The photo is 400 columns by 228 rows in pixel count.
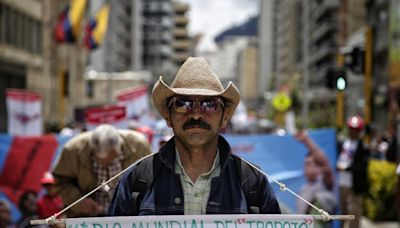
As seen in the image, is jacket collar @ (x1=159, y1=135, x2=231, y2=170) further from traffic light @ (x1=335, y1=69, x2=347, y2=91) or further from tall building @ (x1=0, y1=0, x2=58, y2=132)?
tall building @ (x1=0, y1=0, x2=58, y2=132)

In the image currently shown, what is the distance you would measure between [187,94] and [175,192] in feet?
1.48

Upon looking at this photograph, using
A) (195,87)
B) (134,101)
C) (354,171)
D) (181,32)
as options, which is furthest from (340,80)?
(181,32)

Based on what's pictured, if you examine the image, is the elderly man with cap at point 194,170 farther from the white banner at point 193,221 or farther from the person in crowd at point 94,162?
the person in crowd at point 94,162

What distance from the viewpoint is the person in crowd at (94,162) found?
5977 mm

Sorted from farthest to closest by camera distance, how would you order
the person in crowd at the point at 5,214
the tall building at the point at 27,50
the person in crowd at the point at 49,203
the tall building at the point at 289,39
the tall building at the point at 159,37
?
the tall building at the point at 159,37 → the tall building at the point at 289,39 → the tall building at the point at 27,50 → the person in crowd at the point at 5,214 → the person in crowd at the point at 49,203

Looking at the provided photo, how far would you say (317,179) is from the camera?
10102mm

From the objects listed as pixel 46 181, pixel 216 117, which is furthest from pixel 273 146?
pixel 216 117

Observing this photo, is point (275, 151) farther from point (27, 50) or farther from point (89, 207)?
point (27, 50)

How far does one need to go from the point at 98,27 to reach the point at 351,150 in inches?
1219

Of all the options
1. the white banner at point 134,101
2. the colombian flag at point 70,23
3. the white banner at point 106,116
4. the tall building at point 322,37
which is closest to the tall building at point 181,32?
the tall building at point 322,37

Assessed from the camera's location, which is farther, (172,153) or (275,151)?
(275,151)

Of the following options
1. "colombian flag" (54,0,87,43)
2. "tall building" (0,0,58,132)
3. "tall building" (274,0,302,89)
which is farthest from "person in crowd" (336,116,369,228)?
"tall building" (274,0,302,89)

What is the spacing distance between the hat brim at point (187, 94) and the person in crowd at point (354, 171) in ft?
22.4

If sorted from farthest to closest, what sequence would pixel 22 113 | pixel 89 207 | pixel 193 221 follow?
1. pixel 22 113
2. pixel 89 207
3. pixel 193 221
